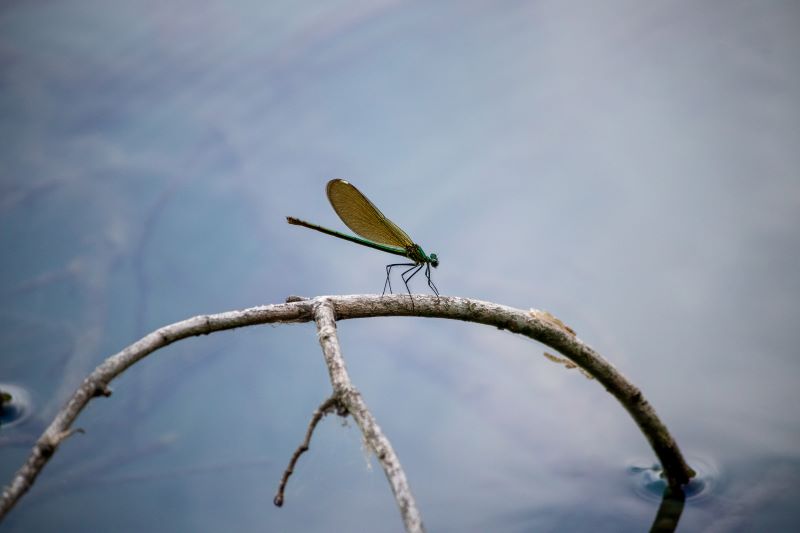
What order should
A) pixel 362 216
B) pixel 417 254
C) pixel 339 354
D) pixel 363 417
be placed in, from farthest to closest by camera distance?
pixel 417 254 < pixel 362 216 < pixel 339 354 < pixel 363 417

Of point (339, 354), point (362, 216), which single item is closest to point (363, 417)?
point (339, 354)

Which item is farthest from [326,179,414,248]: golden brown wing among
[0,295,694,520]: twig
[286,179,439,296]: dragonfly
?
[0,295,694,520]: twig

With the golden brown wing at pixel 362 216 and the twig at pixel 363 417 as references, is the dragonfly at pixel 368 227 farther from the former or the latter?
the twig at pixel 363 417

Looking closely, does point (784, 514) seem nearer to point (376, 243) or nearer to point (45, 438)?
point (376, 243)

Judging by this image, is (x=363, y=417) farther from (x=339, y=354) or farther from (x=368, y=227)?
(x=368, y=227)

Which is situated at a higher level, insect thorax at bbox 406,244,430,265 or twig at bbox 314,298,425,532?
insect thorax at bbox 406,244,430,265

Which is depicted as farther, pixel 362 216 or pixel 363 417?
pixel 362 216

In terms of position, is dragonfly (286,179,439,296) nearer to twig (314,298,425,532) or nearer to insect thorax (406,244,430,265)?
insect thorax (406,244,430,265)

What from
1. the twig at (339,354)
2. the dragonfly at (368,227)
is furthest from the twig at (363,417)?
the dragonfly at (368,227)
